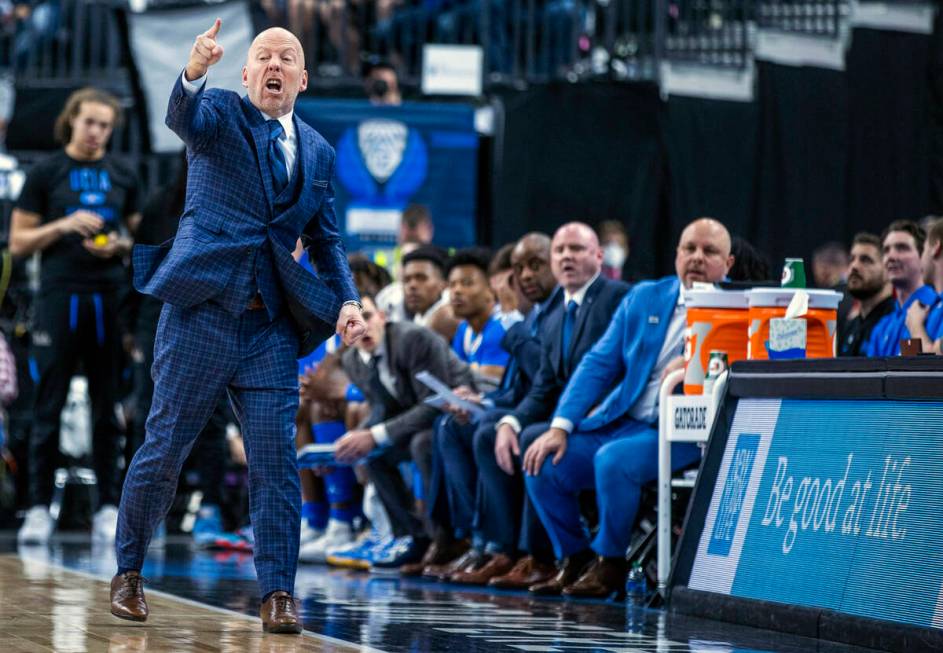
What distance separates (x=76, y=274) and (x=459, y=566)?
3117mm

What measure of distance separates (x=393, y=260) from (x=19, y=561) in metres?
4.73

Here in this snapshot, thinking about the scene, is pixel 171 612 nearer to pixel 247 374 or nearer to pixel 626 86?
pixel 247 374

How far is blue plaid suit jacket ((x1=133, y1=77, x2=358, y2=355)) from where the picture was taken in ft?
15.8

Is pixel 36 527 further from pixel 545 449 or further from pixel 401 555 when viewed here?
pixel 545 449

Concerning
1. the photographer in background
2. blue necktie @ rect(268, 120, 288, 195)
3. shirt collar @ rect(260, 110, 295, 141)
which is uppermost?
the photographer in background

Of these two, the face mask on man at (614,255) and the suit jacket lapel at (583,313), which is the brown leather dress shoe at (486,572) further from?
the face mask on man at (614,255)

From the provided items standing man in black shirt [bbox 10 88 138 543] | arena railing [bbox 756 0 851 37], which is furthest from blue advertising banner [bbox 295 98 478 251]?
standing man in black shirt [bbox 10 88 138 543]

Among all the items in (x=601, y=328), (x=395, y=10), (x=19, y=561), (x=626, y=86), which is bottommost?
(x=19, y=561)

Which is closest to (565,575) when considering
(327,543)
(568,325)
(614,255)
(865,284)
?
(568,325)

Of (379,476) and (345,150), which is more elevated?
(345,150)

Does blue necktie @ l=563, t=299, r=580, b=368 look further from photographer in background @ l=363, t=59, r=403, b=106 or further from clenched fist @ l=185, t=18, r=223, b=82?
photographer in background @ l=363, t=59, r=403, b=106

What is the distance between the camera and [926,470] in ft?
15.1

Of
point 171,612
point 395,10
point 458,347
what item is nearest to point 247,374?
point 171,612

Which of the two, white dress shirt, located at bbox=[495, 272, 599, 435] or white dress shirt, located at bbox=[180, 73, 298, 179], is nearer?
white dress shirt, located at bbox=[180, 73, 298, 179]
